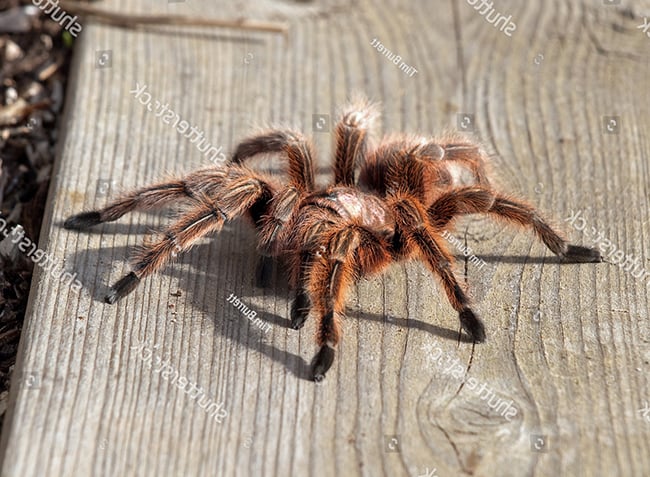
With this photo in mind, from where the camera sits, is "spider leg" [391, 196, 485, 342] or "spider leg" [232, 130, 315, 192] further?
"spider leg" [232, 130, 315, 192]

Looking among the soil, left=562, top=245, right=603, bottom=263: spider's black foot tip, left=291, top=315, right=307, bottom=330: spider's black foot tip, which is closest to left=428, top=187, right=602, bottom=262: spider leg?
left=562, top=245, right=603, bottom=263: spider's black foot tip

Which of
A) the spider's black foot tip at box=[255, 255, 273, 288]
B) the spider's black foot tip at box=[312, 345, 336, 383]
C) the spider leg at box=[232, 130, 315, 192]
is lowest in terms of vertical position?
the spider's black foot tip at box=[312, 345, 336, 383]

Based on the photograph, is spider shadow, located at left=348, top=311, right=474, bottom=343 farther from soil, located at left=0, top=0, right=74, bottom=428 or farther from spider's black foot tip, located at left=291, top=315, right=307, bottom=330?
soil, located at left=0, top=0, right=74, bottom=428

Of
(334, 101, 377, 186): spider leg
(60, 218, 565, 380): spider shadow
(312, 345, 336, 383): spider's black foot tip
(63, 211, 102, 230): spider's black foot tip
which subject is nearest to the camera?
(312, 345, 336, 383): spider's black foot tip

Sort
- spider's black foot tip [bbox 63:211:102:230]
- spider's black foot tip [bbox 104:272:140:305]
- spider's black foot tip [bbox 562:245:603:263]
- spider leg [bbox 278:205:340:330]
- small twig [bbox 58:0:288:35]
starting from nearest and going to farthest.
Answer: spider's black foot tip [bbox 104:272:140:305] → spider leg [bbox 278:205:340:330] → spider's black foot tip [bbox 562:245:603:263] → spider's black foot tip [bbox 63:211:102:230] → small twig [bbox 58:0:288:35]

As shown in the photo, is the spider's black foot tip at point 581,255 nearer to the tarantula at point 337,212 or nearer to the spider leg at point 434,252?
the tarantula at point 337,212

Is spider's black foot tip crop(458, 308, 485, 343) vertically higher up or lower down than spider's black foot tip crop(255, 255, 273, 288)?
lower down

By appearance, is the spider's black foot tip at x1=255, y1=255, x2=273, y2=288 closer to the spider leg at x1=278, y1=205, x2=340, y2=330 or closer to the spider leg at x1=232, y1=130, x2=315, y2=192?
the spider leg at x1=278, y1=205, x2=340, y2=330
